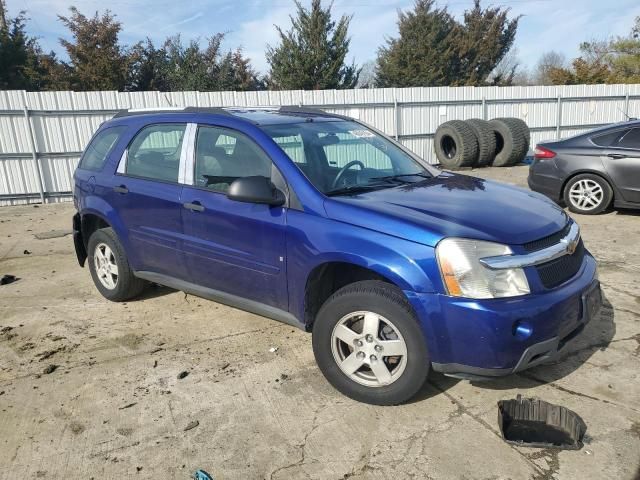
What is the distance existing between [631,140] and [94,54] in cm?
2326

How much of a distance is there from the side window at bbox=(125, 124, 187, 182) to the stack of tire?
11147 mm

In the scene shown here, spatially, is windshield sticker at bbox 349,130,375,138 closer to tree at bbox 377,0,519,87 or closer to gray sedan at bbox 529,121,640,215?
gray sedan at bbox 529,121,640,215

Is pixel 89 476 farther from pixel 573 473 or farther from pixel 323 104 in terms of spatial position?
pixel 323 104

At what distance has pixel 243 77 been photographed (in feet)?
91.9

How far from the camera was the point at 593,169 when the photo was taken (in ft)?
25.9

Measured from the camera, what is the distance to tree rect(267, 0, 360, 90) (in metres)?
28.2

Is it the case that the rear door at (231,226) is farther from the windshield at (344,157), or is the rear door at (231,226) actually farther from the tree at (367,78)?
the tree at (367,78)

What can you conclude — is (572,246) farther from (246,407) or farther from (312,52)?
(312,52)

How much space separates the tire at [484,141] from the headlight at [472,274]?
12425 mm

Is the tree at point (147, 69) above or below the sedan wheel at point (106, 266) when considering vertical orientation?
above

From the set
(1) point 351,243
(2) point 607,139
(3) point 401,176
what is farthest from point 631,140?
(1) point 351,243

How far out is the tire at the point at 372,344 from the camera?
9.50 feet

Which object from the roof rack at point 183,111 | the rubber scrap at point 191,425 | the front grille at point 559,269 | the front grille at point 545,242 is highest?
the roof rack at point 183,111

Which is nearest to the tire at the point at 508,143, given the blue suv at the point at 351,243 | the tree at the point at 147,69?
the blue suv at the point at 351,243
